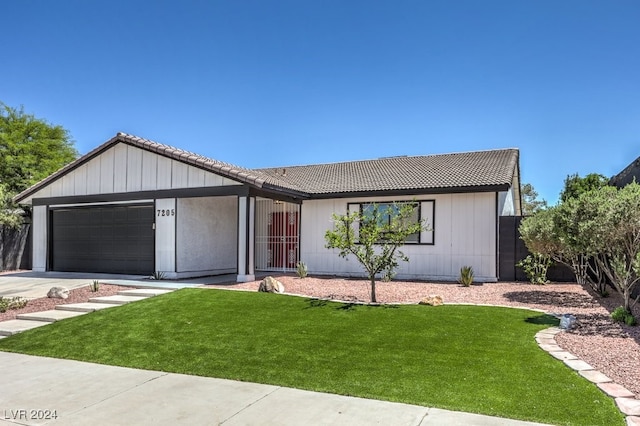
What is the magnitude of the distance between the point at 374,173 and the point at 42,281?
12336 mm

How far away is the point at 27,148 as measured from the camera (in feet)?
88.9

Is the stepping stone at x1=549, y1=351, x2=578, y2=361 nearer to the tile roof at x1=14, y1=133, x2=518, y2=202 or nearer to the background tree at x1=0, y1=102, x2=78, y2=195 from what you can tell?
the tile roof at x1=14, y1=133, x2=518, y2=202

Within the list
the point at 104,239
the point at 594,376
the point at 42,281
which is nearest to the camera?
the point at 594,376

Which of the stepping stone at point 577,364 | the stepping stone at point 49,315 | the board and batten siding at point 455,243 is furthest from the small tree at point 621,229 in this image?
the stepping stone at point 49,315

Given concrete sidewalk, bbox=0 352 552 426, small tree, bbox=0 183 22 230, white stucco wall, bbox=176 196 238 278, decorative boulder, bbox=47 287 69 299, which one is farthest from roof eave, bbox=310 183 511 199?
small tree, bbox=0 183 22 230

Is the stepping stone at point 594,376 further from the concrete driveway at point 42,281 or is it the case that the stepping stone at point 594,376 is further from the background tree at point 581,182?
the background tree at point 581,182

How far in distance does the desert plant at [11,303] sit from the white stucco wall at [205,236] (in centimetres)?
432

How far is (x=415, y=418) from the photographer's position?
13.0ft

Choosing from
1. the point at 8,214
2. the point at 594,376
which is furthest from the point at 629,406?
the point at 8,214

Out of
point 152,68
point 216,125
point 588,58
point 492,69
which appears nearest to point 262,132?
point 216,125

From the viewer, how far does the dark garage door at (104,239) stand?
574 inches

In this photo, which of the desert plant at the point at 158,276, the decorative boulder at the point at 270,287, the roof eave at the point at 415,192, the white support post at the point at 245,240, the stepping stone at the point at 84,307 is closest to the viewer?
the stepping stone at the point at 84,307

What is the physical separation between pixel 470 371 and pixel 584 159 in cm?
2457

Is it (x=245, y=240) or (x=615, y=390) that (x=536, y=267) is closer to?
(x=245, y=240)
